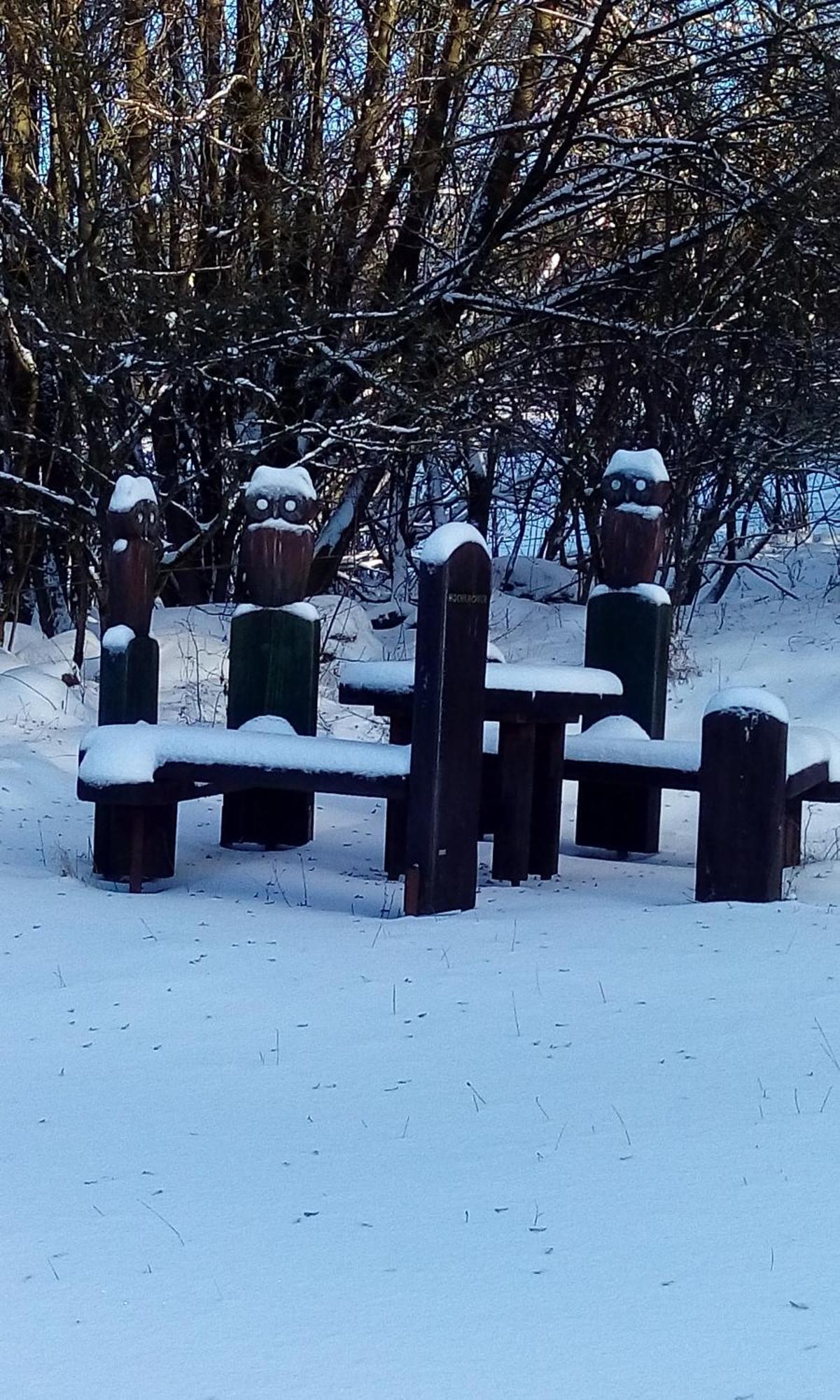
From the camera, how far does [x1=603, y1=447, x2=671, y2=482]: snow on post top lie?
274 inches

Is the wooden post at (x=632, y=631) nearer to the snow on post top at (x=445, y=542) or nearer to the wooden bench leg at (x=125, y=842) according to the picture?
the snow on post top at (x=445, y=542)

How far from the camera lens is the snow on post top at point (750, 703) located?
527 centimetres

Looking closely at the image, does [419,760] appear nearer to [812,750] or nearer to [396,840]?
[396,840]

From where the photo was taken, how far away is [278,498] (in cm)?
648

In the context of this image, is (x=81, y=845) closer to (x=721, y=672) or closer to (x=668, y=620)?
(x=668, y=620)

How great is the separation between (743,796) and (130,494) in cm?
273

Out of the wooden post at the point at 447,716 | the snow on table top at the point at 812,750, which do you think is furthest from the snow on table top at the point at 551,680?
the snow on table top at the point at 812,750

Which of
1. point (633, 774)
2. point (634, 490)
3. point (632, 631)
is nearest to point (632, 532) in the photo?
point (634, 490)

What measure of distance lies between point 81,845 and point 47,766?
165 cm

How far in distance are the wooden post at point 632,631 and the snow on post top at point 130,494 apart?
6.52 ft

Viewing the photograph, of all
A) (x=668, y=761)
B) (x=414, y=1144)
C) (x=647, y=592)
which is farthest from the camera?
(x=647, y=592)

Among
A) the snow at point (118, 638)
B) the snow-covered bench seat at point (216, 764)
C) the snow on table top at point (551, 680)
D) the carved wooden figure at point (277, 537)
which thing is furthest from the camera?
the carved wooden figure at point (277, 537)

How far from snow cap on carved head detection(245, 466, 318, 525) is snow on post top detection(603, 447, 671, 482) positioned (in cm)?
147

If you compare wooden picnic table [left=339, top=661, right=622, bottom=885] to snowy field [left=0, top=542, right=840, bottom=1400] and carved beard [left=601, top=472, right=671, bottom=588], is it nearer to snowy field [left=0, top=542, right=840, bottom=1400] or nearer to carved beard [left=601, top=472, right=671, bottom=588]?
→ snowy field [left=0, top=542, right=840, bottom=1400]
